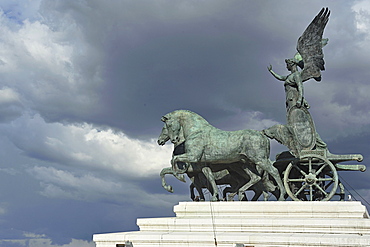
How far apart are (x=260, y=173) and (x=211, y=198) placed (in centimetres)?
209

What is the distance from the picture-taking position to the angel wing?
20.0 meters

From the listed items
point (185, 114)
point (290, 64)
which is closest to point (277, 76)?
point (290, 64)

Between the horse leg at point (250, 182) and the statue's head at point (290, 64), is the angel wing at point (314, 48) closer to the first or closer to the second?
the statue's head at point (290, 64)

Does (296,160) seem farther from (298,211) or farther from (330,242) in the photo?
(330,242)

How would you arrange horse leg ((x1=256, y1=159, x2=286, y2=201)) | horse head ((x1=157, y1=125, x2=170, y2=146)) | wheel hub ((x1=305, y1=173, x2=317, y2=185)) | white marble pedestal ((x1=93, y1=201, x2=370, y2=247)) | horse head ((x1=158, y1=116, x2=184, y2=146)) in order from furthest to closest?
1. horse head ((x1=157, y1=125, x2=170, y2=146))
2. horse head ((x1=158, y1=116, x2=184, y2=146))
3. wheel hub ((x1=305, y1=173, x2=317, y2=185))
4. horse leg ((x1=256, y1=159, x2=286, y2=201))
5. white marble pedestal ((x1=93, y1=201, x2=370, y2=247))

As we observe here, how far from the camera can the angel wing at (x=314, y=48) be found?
65.6 ft

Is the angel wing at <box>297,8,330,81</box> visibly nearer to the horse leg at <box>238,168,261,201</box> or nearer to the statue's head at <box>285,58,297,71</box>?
the statue's head at <box>285,58,297,71</box>

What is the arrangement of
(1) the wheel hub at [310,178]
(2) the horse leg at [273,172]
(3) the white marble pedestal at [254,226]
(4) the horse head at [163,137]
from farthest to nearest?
(4) the horse head at [163,137], (1) the wheel hub at [310,178], (2) the horse leg at [273,172], (3) the white marble pedestal at [254,226]

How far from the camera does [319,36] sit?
2011 cm

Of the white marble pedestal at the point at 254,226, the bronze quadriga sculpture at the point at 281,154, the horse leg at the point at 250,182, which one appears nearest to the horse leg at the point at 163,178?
the bronze quadriga sculpture at the point at 281,154

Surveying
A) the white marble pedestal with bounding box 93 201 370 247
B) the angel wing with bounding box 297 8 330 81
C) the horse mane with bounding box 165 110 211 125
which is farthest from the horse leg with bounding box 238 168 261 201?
the angel wing with bounding box 297 8 330 81

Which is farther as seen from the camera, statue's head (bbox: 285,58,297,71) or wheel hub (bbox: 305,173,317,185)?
statue's head (bbox: 285,58,297,71)

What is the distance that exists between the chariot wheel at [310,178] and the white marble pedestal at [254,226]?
1.63 metres

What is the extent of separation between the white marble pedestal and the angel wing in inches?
208
